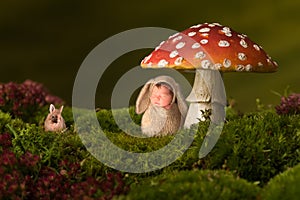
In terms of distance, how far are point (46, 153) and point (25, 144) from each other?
1.13 ft

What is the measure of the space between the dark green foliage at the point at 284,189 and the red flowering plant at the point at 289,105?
316 cm

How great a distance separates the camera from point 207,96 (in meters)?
5.79

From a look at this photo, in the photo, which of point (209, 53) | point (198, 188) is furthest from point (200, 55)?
point (198, 188)

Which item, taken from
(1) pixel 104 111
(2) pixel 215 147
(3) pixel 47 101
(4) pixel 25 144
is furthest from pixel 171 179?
(3) pixel 47 101

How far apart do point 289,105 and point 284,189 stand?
3611 mm

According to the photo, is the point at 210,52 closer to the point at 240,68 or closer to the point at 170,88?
the point at 240,68

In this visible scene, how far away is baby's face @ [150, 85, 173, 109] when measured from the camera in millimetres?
5988

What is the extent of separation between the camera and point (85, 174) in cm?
488

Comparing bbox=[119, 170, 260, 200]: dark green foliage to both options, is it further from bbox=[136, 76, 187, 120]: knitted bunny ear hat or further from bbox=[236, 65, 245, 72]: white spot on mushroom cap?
bbox=[136, 76, 187, 120]: knitted bunny ear hat

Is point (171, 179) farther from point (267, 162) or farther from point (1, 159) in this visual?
point (1, 159)

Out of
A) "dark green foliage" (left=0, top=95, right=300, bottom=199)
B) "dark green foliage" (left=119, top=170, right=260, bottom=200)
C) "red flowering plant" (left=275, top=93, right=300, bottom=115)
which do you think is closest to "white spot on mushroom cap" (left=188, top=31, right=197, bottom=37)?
"dark green foliage" (left=0, top=95, right=300, bottom=199)

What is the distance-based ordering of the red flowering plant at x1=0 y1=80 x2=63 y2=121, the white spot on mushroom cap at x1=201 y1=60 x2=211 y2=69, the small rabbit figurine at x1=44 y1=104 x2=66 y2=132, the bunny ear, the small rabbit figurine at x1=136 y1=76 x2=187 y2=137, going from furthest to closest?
the red flowering plant at x1=0 y1=80 x2=63 y2=121 → the small rabbit figurine at x1=44 y1=104 x2=66 y2=132 → the bunny ear → the small rabbit figurine at x1=136 y1=76 x2=187 y2=137 → the white spot on mushroom cap at x1=201 y1=60 x2=211 y2=69

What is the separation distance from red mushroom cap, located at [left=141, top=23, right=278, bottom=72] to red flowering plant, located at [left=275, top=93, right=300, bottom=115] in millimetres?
1669

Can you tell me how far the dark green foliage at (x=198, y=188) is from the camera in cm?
373
